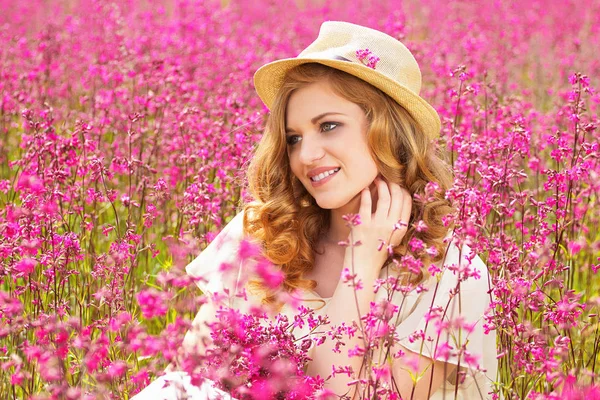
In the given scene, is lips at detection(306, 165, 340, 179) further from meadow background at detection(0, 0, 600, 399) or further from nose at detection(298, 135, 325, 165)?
meadow background at detection(0, 0, 600, 399)

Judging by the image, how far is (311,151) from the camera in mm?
3301

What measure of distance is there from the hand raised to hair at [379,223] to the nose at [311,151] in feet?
0.73

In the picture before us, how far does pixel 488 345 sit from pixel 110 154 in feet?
10.00

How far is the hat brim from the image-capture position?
329 centimetres

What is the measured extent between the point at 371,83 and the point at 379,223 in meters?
0.58

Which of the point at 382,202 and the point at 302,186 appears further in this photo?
the point at 302,186

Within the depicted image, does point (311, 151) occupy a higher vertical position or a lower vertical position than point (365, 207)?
higher

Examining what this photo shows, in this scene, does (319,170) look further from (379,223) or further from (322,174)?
(379,223)

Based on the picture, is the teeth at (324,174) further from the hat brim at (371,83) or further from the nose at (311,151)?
the hat brim at (371,83)

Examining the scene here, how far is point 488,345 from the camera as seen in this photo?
3199 mm

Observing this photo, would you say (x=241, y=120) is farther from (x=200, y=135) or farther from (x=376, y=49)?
A: (x=376, y=49)

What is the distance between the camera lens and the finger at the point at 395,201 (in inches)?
127

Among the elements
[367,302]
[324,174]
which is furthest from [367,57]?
[367,302]

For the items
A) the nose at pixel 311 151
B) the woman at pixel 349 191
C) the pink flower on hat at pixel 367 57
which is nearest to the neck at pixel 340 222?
the woman at pixel 349 191
